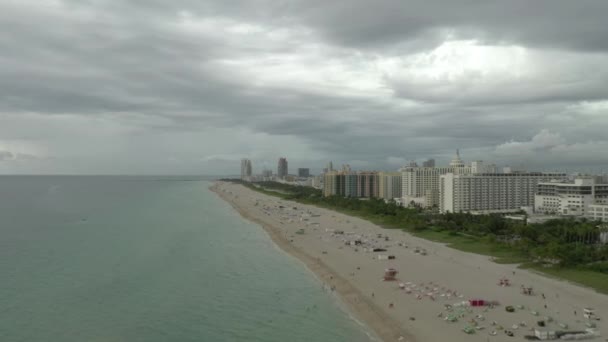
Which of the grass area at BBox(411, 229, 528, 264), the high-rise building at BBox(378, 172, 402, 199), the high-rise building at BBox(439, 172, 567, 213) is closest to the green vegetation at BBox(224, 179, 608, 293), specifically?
the grass area at BBox(411, 229, 528, 264)

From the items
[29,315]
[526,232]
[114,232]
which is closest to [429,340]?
[29,315]

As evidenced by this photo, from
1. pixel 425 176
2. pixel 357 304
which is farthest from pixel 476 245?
pixel 425 176

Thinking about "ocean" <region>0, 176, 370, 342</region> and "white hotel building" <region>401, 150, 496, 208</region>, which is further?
"white hotel building" <region>401, 150, 496, 208</region>

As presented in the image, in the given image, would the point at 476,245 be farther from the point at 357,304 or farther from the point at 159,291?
the point at 159,291

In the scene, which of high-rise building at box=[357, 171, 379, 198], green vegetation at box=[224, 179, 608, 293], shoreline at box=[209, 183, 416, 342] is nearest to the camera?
shoreline at box=[209, 183, 416, 342]

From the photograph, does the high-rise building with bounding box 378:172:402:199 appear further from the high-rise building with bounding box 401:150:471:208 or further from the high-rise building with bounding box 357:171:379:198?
the high-rise building with bounding box 401:150:471:208
